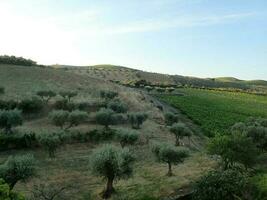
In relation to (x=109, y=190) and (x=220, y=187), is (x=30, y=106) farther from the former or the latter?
(x=220, y=187)

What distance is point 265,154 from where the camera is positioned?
81312 millimetres

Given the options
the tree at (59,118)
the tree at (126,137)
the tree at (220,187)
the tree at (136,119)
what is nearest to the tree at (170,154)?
the tree at (220,187)

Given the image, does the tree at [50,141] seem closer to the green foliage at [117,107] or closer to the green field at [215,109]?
the green foliage at [117,107]

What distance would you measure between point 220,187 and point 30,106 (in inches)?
1954

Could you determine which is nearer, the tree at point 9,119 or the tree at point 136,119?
the tree at point 9,119

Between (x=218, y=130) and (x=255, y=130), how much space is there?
18981 mm

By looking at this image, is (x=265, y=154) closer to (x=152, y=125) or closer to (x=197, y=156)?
(x=197, y=156)

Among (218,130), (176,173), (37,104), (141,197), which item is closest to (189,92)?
(218,130)

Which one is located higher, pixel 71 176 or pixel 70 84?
pixel 70 84

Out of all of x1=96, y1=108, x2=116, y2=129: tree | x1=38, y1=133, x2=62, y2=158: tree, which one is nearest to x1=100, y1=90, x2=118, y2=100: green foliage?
x1=96, y1=108, x2=116, y2=129: tree

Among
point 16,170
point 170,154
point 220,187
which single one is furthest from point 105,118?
point 220,187

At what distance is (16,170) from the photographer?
49969 mm

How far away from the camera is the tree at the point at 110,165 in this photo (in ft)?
174

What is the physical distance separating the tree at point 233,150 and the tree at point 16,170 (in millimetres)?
28513
